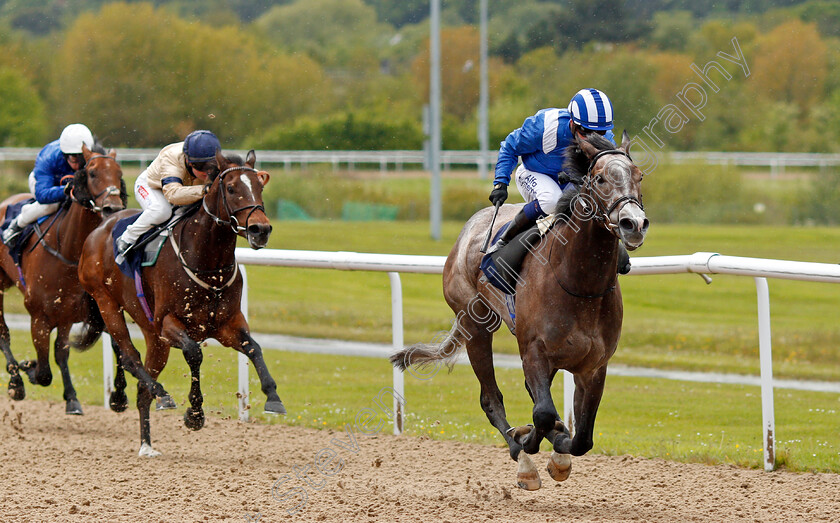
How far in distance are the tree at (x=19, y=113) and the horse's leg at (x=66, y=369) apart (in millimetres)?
15248

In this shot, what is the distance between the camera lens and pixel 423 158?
2086 cm

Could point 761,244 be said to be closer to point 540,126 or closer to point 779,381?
point 779,381

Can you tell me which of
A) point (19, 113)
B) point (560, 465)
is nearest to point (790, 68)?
point (19, 113)

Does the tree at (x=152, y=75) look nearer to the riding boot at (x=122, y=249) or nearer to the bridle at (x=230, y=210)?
the riding boot at (x=122, y=249)

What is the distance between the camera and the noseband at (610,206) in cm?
368

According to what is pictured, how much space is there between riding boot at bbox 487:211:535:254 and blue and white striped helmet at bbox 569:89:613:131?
57 centimetres

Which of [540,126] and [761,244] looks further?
[761,244]

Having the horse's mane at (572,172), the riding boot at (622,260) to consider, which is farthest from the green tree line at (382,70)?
the horse's mane at (572,172)

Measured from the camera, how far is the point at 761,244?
17.0m

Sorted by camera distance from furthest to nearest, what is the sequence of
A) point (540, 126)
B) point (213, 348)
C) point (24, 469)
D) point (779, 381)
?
point (213, 348) → point (779, 381) → point (24, 469) → point (540, 126)

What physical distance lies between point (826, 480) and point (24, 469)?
3.99 metres

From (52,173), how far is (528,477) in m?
4.19

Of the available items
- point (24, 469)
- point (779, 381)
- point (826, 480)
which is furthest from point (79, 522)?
point (779, 381)

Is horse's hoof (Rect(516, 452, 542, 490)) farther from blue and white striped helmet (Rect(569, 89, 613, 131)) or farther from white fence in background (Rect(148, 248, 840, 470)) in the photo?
blue and white striped helmet (Rect(569, 89, 613, 131))
